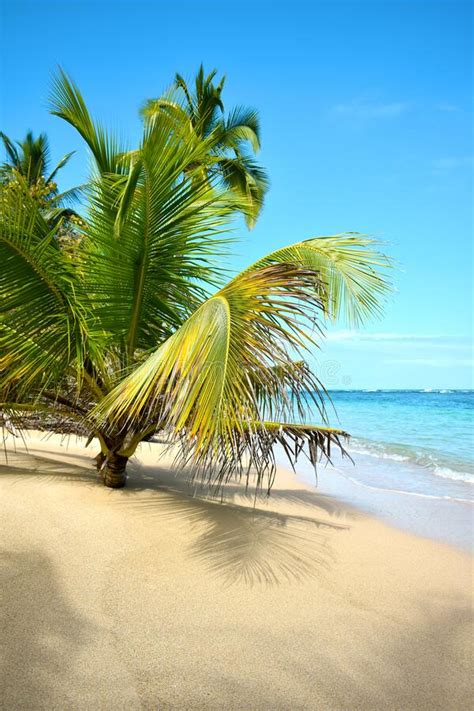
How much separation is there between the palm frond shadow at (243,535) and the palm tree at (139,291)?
15.8 inches

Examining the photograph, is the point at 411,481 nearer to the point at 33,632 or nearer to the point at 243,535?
the point at 243,535

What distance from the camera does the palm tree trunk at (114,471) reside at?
16.0 feet

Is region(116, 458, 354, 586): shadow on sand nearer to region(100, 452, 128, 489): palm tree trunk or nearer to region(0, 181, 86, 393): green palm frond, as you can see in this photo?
region(100, 452, 128, 489): palm tree trunk

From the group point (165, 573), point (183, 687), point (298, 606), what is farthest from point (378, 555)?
point (183, 687)

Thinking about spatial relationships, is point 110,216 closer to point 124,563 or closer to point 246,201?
point 246,201

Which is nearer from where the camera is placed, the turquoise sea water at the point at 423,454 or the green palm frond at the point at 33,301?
the green palm frond at the point at 33,301

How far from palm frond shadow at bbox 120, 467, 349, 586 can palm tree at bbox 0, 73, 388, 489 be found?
0.40 metres

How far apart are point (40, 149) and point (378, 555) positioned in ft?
76.2

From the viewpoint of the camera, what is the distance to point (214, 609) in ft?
9.47

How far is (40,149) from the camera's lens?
22.4 meters

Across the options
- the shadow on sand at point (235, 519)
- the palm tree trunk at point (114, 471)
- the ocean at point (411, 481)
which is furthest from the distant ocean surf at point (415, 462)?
the palm tree trunk at point (114, 471)

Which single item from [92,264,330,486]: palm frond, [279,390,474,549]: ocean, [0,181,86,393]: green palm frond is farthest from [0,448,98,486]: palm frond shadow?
[279,390,474,549]: ocean

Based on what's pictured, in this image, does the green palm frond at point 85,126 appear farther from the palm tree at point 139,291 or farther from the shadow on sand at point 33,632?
the shadow on sand at point 33,632

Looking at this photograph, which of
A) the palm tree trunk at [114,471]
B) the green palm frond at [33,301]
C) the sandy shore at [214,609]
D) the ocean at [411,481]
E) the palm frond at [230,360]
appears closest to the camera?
the sandy shore at [214,609]
